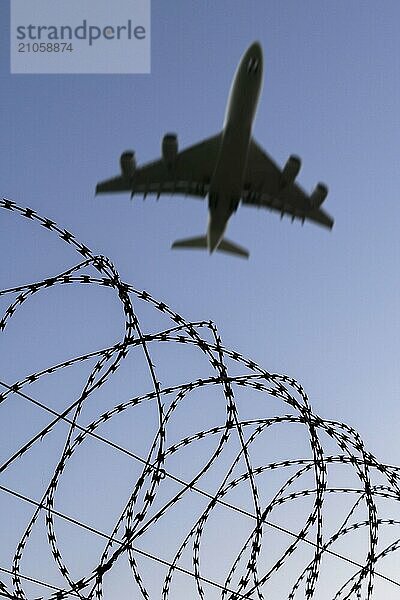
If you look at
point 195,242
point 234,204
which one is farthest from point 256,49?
point 195,242

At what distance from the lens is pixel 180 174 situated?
31516 mm

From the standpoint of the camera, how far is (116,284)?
29.7 ft

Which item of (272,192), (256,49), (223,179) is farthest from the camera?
(272,192)

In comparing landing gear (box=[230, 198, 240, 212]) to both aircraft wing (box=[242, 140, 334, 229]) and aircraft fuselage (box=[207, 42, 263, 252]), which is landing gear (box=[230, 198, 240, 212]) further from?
aircraft wing (box=[242, 140, 334, 229])

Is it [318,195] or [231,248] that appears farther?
[231,248]

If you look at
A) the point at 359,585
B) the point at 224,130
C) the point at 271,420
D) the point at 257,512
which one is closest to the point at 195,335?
the point at 271,420

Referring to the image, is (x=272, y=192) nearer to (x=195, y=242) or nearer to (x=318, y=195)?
(x=318, y=195)

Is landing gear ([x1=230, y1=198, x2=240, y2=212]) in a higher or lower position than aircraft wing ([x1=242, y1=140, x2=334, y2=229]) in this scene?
lower

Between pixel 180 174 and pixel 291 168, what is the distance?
506 centimetres

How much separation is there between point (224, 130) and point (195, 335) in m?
20.9

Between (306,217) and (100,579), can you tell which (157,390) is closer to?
(100,579)

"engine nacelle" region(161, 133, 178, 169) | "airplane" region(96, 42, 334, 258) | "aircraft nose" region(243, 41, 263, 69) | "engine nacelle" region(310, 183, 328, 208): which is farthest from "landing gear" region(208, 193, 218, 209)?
"aircraft nose" region(243, 41, 263, 69)

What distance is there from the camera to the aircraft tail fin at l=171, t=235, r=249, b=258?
121 feet

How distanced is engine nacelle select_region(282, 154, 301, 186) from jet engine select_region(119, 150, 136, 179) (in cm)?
669
